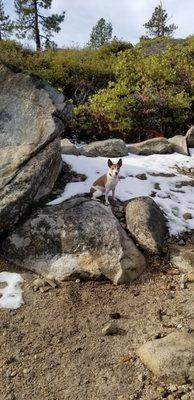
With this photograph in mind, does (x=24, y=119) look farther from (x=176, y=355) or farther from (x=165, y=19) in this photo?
(x=165, y=19)

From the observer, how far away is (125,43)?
31.4 metres

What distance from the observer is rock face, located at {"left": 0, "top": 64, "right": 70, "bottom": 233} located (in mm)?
7973

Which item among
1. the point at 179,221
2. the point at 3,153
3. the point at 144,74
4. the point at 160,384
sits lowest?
the point at 160,384

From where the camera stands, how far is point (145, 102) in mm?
14719

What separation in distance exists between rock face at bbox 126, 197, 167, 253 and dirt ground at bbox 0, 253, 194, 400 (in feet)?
1.40

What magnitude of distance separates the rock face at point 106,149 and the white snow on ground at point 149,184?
1.38 feet

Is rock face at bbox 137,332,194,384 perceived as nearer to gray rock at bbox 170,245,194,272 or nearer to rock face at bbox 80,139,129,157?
gray rock at bbox 170,245,194,272

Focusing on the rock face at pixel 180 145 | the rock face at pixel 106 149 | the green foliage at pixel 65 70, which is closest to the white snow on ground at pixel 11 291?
the rock face at pixel 106 149

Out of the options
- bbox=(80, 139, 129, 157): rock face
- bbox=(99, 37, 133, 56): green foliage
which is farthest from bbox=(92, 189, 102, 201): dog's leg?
bbox=(99, 37, 133, 56): green foliage

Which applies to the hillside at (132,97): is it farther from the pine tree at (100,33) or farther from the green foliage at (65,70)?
the pine tree at (100,33)

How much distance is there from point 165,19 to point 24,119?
46.7 meters

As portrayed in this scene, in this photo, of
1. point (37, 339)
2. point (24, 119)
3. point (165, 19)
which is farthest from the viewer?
point (165, 19)

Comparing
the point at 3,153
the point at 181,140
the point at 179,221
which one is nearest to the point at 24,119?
the point at 3,153

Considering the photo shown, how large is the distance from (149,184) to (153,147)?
2.94 m
